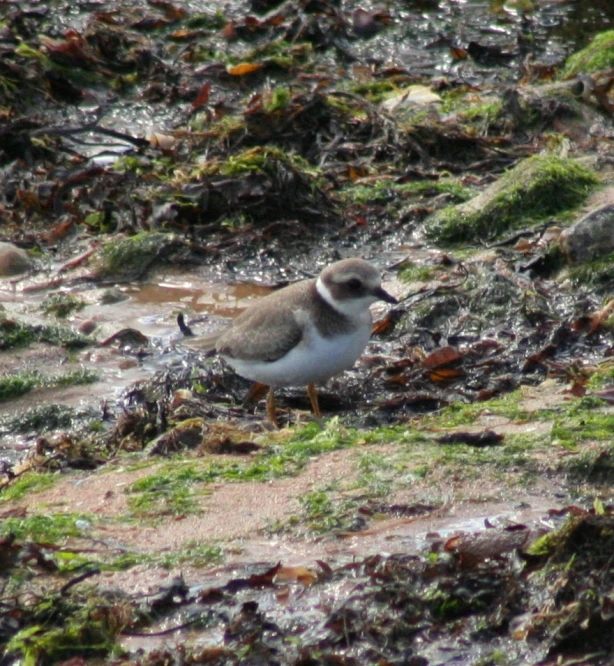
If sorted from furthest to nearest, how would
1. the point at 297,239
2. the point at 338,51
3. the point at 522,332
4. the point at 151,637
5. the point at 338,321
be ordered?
the point at 338,51
the point at 297,239
the point at 522,332
the point at 338,321
the point at 151,637

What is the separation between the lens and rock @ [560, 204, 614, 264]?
300 inches

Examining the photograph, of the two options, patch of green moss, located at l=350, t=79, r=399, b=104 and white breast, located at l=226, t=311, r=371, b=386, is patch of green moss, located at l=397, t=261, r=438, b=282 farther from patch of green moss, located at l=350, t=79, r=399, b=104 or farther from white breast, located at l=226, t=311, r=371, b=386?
patch of green moss, located at l=350, t=79, r=399, b=104

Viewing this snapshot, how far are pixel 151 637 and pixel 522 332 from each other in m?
4.05

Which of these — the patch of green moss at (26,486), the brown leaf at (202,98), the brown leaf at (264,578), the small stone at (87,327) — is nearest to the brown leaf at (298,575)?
the brown leaf at (264,578)

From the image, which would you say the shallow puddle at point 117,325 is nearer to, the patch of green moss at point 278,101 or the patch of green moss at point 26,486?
the patch of green moss at point 26,486

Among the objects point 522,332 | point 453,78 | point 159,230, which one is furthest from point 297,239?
point 453,78

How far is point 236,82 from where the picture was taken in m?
11.6

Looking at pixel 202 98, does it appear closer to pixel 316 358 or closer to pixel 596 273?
pixel 596 273

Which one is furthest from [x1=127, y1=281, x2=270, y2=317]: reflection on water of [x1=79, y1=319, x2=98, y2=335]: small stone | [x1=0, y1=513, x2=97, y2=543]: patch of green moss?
[x1=0, y1=513, x2=97, y2=543]: patch of green moss

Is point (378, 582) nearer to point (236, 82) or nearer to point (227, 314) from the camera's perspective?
point (227, 314)

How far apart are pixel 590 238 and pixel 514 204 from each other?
1088mm

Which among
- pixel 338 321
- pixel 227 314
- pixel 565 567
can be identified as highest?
pixel 565 567

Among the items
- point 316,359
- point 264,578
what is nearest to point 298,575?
point 264,578

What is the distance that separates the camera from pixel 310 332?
606 cm
